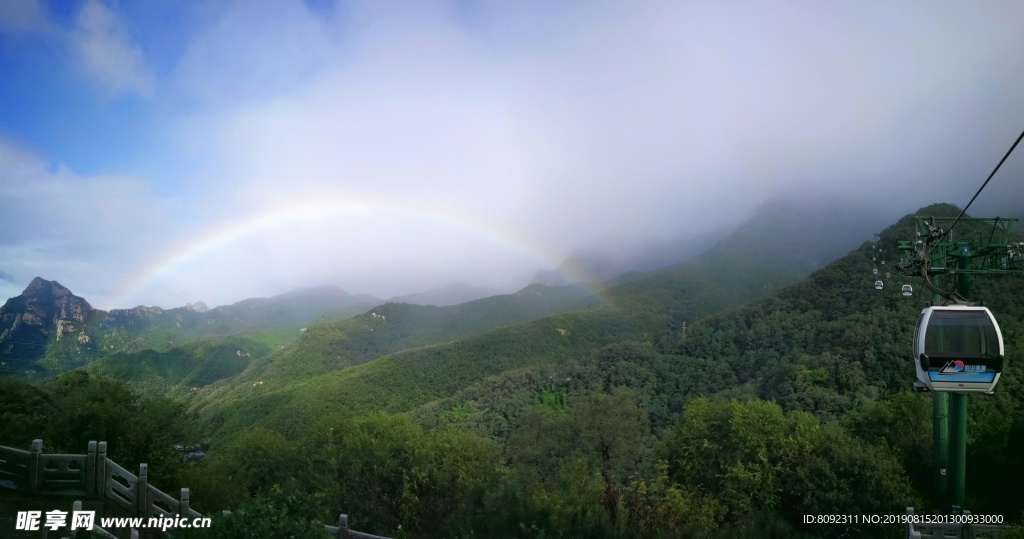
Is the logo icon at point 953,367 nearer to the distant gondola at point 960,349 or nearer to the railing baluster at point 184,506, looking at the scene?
the distant gondola at point 960,349

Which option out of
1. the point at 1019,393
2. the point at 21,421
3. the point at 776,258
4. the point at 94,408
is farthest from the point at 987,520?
the point at 776,258

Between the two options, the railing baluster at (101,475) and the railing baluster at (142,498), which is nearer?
the railing baluster at (142,498)

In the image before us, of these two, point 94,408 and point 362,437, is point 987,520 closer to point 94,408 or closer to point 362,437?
point 362,437

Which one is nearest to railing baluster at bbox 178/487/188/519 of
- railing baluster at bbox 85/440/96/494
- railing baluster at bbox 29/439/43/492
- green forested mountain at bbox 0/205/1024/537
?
green forested mountain at bbox 0/205/1024/537

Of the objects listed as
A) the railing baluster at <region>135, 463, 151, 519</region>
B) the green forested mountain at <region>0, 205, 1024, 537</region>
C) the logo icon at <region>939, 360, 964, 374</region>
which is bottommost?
the green forested mountain at <region>0, 205, 1024, 537</region>

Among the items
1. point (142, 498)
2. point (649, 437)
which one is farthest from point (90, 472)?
point (649, 437)

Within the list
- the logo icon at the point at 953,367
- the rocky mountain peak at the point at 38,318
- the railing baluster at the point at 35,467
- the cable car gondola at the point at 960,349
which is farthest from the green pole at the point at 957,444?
the rocky mountain peak at the point at 38,318

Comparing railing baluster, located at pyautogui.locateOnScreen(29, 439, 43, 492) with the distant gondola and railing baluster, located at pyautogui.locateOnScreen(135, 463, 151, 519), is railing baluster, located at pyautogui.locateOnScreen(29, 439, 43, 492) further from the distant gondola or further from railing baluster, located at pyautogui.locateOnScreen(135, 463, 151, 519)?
the distant gondola
